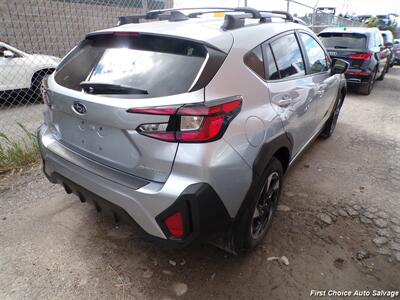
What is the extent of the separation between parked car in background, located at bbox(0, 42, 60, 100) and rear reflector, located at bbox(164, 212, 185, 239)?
6287 millimetres

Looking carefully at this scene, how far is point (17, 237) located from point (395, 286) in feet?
9.82

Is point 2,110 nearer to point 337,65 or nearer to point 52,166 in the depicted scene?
point 52,166

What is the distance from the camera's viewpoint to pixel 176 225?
168cm

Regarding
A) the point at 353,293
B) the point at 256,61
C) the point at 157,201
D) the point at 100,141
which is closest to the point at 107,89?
the point at 100,141

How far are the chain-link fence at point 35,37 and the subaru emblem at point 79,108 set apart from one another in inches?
144

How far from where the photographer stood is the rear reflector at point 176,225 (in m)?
1.65

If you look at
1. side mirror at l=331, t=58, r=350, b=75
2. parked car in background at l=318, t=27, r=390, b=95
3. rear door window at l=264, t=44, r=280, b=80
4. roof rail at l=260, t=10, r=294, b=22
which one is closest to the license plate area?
rear door window at l=264, t=44, r=280, b=80

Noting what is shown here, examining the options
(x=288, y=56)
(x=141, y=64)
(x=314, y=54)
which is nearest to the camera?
(x=141, y=64)

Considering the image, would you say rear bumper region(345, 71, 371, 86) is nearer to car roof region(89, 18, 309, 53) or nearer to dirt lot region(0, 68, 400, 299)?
dirt lot region(0, 68, 400, 299)

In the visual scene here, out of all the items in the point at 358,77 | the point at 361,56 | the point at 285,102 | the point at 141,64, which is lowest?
the point at 358,77

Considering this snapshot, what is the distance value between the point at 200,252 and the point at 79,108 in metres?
1.42

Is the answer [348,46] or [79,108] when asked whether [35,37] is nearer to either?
[79,108]

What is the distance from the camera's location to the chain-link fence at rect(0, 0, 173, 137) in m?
5.54

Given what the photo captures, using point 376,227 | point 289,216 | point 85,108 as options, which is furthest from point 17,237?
point 376,227
